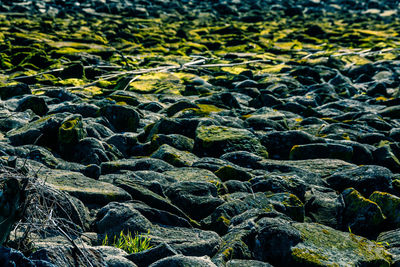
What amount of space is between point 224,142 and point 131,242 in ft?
14.4

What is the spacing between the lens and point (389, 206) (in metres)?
6.61

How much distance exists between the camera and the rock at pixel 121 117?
1055 cm

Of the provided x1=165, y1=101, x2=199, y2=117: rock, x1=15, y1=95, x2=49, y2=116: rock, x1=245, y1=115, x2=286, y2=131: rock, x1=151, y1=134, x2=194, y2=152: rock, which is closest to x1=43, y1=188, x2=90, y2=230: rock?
x1=151, y1=134, x2=194, y2=152: rock

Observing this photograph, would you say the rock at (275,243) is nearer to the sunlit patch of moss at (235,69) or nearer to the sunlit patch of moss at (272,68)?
the sunlit patch of moss at (235,69)

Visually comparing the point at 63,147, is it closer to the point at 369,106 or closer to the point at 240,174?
the point at 240,174

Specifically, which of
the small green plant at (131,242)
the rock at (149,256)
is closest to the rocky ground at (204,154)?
the rock at (149,256)

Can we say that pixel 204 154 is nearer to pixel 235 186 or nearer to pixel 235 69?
pixel 235 186

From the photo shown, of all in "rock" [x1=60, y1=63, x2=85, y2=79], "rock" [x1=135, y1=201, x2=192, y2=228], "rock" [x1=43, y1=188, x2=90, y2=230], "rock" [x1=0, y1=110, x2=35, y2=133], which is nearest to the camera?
"rock" [x1=43, y1=188, x2=90, y2=230]

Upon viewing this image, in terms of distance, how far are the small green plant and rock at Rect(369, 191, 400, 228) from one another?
3416 mm

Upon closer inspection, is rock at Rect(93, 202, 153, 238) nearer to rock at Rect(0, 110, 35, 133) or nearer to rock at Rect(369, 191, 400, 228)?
rock at Rect(369, 191, 400, 228)

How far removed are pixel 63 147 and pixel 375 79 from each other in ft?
46.4

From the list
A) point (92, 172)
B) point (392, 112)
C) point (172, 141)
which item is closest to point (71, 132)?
point (92, 172)

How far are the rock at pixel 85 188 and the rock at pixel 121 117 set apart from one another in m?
4.00

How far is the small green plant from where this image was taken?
4.80 meters
